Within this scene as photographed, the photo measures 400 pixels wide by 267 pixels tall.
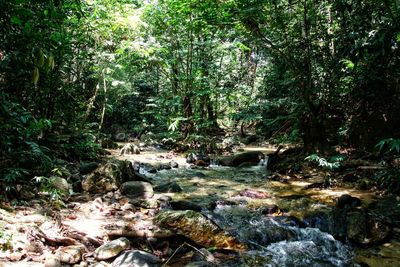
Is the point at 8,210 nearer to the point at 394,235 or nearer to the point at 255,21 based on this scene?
the point at 394,235

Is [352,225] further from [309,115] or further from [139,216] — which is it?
[309,115]

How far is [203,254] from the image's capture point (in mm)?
4699

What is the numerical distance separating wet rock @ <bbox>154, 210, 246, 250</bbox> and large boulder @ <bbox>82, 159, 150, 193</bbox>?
2650 millimetres

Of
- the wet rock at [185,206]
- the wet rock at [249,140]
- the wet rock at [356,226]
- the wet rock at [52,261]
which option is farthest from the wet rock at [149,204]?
the wet rock at [249,140]

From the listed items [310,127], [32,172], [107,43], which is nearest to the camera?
[32,172]

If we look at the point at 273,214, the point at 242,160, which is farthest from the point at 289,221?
the point at 242,160

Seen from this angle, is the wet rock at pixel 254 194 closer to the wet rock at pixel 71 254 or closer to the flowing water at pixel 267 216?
the flowing water at pixel 267 216

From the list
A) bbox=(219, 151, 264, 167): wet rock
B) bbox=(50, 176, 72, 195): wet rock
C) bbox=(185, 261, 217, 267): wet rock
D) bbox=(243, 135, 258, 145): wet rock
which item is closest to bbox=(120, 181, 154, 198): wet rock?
bbox=(50, 176, 72, 195): wet rock

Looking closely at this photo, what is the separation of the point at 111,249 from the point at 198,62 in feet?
40.1

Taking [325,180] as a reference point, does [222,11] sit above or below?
above

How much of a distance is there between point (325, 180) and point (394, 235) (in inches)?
122

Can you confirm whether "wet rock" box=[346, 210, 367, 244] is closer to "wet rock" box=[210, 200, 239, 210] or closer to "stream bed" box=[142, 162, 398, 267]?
"stream bed" box=[142, 162, 398, 267]

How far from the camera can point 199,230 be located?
17.0 feet

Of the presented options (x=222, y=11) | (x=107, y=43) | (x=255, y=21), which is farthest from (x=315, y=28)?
(x=107, y=43)
